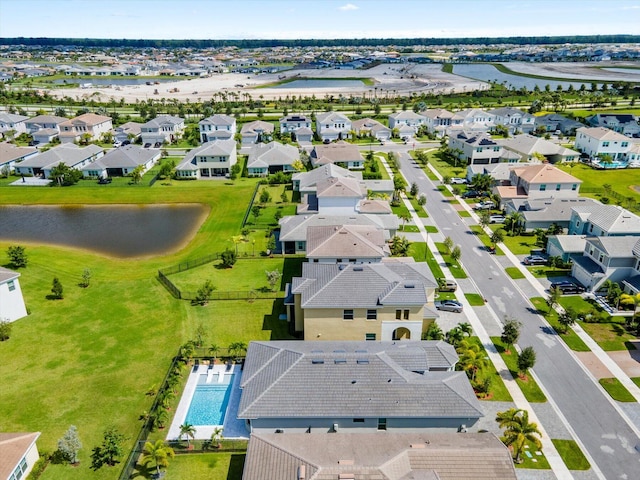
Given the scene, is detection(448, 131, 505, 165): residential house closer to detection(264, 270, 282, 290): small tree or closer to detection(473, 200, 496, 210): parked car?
detection(473, 200, 496, 210): parked car

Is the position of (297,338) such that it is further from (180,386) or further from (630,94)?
(630,94)

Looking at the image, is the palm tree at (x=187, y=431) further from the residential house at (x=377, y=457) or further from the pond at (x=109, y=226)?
the pond at (x=109, y=226)

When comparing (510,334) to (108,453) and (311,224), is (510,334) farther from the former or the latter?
(108,453)

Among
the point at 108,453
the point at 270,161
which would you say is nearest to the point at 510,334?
the point at 108,453

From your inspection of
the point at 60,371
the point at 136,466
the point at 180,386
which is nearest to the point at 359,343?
the point at 180,386

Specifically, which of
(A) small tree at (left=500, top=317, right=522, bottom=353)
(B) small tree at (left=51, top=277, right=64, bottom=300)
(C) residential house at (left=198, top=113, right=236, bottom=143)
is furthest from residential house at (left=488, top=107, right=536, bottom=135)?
(B) small tree at (left=51, top=277, right=64, bottom=300)

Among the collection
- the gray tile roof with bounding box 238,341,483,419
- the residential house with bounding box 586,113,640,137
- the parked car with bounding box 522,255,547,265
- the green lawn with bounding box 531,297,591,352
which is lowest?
the green lawn with bounding box 531,297,591,352
